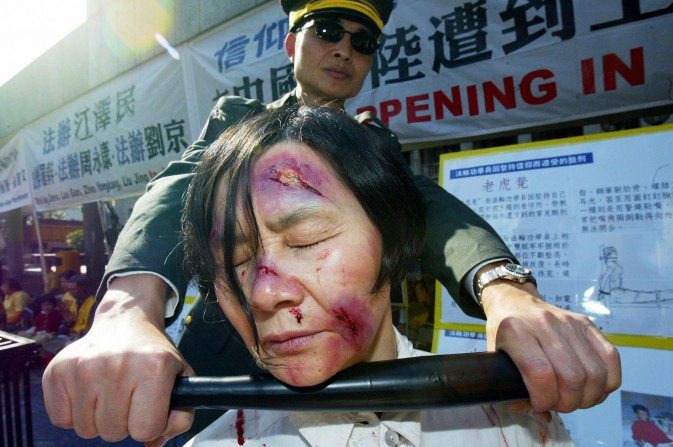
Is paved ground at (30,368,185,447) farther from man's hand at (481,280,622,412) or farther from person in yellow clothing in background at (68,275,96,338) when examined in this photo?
man's hand at (481,280,622,412)

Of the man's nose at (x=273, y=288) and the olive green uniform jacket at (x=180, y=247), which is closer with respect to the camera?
the man's nose at (x=273, y=288)

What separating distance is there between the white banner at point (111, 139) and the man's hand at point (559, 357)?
4.37 meters

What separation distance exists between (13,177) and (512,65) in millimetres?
8110

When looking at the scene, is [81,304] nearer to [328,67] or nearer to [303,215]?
[328,67]

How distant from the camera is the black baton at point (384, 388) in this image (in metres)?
0.74

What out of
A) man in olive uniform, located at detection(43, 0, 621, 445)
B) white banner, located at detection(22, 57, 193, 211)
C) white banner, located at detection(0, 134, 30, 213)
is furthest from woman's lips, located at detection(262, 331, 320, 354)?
white banner, located at detection(0, 134, 30, 213)

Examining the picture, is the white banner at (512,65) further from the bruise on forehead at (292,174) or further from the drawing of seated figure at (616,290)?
the bruise on forehead at (292,174)

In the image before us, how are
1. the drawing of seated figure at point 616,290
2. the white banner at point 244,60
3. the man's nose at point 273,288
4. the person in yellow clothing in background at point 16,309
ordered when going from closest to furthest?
the man's nose at point 273,288
the drawing of seated figure at point 616,290
the white banner at point 244,60
the person in yellow clothing in background at point 16,309

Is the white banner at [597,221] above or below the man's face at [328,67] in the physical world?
below

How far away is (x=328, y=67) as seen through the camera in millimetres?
1670

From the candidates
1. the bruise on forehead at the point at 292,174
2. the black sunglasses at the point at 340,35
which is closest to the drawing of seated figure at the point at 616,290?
the black sunglasses at the point at 340,35

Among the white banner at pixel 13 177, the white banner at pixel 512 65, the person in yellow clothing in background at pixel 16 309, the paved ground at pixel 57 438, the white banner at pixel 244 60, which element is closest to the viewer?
the white banner at pixel 512 65

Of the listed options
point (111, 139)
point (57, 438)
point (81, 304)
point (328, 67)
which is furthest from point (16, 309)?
point (328, 67)

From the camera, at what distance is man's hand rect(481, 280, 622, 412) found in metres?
0.73
